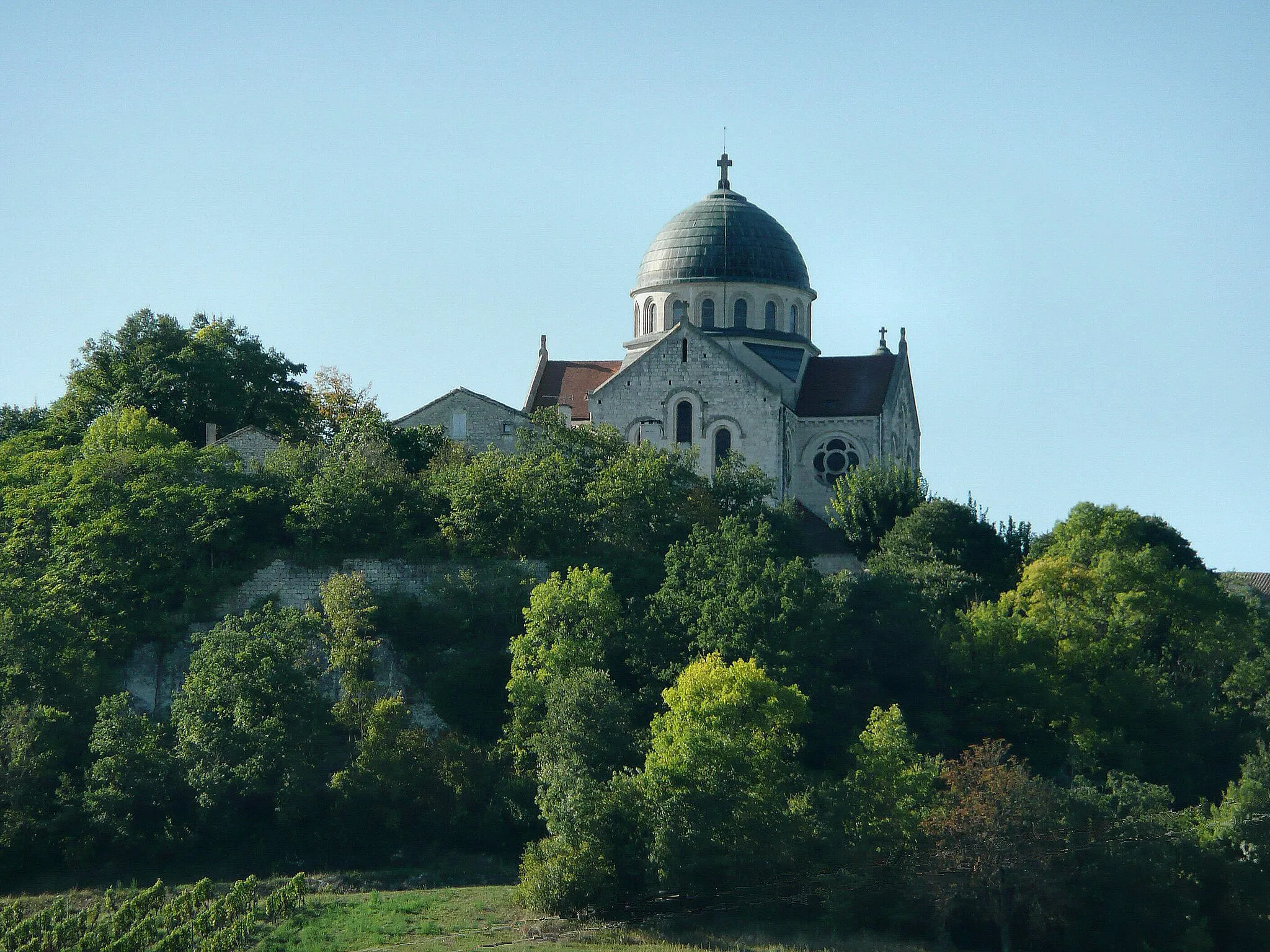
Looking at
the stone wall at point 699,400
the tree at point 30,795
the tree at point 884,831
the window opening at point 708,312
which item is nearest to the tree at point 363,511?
the tree at point 30,795

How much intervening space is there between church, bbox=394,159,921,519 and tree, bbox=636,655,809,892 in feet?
56.5

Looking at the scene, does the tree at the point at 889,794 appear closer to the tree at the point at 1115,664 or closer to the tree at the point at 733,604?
the tree at the point at 733,604

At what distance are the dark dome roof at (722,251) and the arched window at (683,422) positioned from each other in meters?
4.93

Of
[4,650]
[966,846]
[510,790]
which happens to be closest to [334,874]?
[510,790]

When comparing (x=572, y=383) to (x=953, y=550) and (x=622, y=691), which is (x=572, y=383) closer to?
(x=953, y=550)

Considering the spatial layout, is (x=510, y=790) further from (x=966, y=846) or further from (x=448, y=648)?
(x=966, y=846)

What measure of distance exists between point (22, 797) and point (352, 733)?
6.86m

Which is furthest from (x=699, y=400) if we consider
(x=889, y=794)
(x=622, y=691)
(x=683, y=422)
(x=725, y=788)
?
(x=725, y=788)

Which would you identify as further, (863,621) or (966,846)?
(863,621)

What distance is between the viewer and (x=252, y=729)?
145ft

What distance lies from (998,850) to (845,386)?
24.0 m

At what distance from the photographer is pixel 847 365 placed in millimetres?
63875

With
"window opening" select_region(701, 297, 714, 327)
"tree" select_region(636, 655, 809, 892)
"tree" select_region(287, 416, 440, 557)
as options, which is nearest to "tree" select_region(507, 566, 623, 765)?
"tree" select_region(636, 655, 809, 892)

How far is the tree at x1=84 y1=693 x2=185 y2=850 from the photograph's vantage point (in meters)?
43.7
